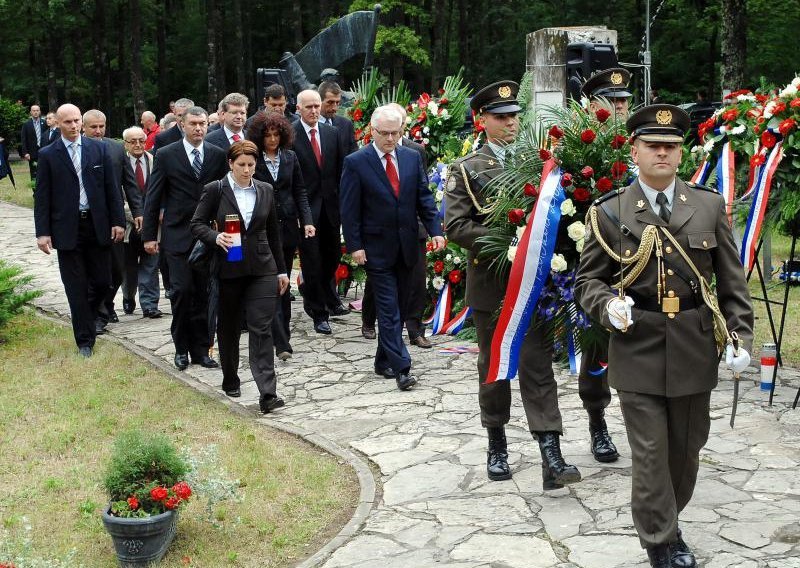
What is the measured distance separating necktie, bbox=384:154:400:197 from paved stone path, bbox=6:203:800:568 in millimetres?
1615

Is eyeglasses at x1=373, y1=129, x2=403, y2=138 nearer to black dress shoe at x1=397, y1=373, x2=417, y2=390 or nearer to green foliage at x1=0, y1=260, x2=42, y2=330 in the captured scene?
black dress shoe at x1=397, y1=373, x2=417, y2=390

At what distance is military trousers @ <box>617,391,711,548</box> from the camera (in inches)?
201

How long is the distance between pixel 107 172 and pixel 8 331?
2.36 m

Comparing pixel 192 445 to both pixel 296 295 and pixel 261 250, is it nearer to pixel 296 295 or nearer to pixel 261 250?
pixel 261 250

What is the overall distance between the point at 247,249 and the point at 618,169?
136 inches

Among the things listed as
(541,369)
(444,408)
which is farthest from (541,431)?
(444,408)

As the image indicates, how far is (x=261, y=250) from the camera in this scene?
351 inches

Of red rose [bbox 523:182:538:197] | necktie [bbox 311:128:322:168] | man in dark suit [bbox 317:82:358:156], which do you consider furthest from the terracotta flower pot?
man in dark suit [bbox 317:82:358:156]

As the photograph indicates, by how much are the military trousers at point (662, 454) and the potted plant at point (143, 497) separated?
2.29 meters

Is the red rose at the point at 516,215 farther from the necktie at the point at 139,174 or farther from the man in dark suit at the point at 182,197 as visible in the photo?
the necktie at the point at 139,174

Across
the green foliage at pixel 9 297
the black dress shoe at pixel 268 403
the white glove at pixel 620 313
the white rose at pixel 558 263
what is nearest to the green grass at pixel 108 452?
the black dress shoe at pixel 268 403

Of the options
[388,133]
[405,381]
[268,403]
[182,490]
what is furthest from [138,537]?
[388,133]

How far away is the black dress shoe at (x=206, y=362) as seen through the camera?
1044cm

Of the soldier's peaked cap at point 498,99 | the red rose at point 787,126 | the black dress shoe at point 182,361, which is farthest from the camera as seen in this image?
the black dress shoe at point 182,361
